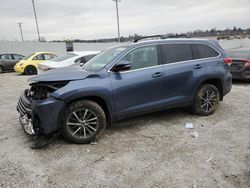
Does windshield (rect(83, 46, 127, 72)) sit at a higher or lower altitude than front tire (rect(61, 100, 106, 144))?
higher

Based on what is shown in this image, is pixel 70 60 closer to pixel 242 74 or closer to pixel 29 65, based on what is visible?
pixel 29 65

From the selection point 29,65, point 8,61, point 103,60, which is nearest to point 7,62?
point 8,61

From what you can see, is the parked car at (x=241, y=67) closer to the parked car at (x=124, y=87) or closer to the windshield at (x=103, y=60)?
the parked car at (x=124, y=87)

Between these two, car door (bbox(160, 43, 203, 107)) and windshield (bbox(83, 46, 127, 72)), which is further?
car door (bbox(160, 43, 203, 107))

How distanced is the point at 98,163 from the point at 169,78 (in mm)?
2259

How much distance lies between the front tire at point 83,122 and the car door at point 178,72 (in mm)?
1493

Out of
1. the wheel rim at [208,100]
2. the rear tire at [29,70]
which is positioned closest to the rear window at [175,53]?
the wheel rim at [208,100]

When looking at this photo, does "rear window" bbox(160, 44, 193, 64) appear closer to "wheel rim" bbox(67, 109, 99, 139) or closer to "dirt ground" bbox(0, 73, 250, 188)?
"dirt ground" bbox(0, 73, 250, 188)

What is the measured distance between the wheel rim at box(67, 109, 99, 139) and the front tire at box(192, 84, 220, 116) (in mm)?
2443

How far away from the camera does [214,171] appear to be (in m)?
3.29

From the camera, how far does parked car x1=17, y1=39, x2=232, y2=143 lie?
3.96 m

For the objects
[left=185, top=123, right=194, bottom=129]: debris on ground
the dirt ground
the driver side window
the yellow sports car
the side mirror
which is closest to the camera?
the dirt ground

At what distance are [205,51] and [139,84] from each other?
2.00m

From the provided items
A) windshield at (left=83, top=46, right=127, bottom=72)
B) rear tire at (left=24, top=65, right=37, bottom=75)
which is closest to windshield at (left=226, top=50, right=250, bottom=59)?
windshield at (left=83, top=46, right=127, bottom=72)
